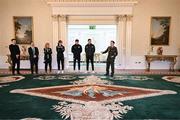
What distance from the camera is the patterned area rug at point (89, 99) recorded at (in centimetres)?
435

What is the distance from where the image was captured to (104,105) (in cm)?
493

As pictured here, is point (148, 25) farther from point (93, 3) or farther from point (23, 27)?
point (23, 27)

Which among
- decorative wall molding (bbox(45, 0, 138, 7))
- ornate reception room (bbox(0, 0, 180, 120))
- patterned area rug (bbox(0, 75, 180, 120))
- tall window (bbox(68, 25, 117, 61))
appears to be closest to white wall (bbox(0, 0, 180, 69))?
ornate reception room (bbox(0, 0, 180, 120))

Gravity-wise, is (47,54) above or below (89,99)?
above

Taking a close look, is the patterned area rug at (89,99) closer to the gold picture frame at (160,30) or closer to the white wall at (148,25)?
the white wall at (148,25)

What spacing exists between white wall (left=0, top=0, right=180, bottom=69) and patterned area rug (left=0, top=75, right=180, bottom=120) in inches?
122

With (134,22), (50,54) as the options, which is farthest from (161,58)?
(50,54)

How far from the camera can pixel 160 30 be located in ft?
35.1

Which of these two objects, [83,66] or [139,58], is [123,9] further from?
[83,66]

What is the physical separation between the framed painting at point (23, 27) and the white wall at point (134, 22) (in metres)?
0.20

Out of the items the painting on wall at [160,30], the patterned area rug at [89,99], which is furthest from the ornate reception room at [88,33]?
the patterned area rug at [89,99]

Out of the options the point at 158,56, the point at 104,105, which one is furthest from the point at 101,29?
the point at 104,105

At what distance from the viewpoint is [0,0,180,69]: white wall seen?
10609 mm

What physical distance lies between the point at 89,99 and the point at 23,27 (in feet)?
22.6
